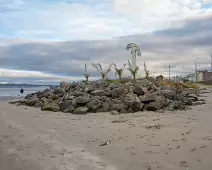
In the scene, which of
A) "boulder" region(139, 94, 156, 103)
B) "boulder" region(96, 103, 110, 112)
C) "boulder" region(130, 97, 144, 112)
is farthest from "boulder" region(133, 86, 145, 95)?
"boulder" region(96, 103, 110, 112)

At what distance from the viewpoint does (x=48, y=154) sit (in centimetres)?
486

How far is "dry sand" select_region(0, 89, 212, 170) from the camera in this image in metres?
4.32

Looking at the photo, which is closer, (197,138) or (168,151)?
(168,151)

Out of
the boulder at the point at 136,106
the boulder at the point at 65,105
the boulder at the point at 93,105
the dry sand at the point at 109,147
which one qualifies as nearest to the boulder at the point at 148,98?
the boulder at the point at 136,106

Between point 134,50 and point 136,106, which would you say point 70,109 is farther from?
point 134,50

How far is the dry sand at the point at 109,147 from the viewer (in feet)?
14.2

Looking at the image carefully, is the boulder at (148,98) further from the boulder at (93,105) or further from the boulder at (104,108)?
the boulder at (93,105)

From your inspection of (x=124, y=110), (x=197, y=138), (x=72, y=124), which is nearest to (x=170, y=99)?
(x=124, y=110)

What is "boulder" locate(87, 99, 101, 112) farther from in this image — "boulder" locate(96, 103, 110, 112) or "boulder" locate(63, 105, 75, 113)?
"boulder" locate(63, 105, 75, 113)

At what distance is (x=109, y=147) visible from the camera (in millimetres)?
5383

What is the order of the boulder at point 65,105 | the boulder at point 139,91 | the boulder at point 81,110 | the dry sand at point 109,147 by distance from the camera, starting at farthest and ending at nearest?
the boulder at point 139,91, the boulder at point 65,105, the boulder at point 81,110, the dry sand at point 109,147

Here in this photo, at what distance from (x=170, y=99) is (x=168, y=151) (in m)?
7.92

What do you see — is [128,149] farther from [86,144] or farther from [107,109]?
[107,109]

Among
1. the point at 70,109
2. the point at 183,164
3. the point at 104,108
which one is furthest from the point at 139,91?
the point at 183,164
